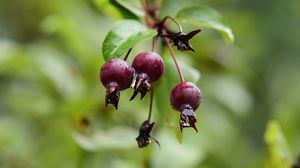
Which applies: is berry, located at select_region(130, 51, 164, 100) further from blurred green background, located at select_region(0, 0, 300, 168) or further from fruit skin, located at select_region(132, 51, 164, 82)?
blurred green background, located at select_region(0, 0, 300, 168)

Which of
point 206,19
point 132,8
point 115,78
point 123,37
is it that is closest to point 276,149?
point 206,19

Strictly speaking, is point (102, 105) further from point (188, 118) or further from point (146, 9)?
point (188, 118)

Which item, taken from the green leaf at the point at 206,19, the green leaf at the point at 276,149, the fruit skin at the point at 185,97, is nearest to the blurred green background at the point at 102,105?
the green leaf at the point at 276,149

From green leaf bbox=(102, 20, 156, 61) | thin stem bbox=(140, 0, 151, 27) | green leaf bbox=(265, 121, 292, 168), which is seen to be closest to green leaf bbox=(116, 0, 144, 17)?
thin stem bbox=(140, 0, 151, 27)

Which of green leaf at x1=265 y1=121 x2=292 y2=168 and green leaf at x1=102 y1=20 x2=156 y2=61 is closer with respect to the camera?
green leaf at x1=102 y1=20 x2=156 y2=61

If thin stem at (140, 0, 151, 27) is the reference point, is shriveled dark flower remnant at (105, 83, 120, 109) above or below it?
above

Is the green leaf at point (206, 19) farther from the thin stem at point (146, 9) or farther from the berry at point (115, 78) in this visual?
the berry at point (115, 78)

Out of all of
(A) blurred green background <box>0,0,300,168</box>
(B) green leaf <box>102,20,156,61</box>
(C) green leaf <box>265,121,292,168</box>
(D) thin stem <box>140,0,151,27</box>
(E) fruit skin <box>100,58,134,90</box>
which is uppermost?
(E) fruit skin <box>100,58,134,90</box>
